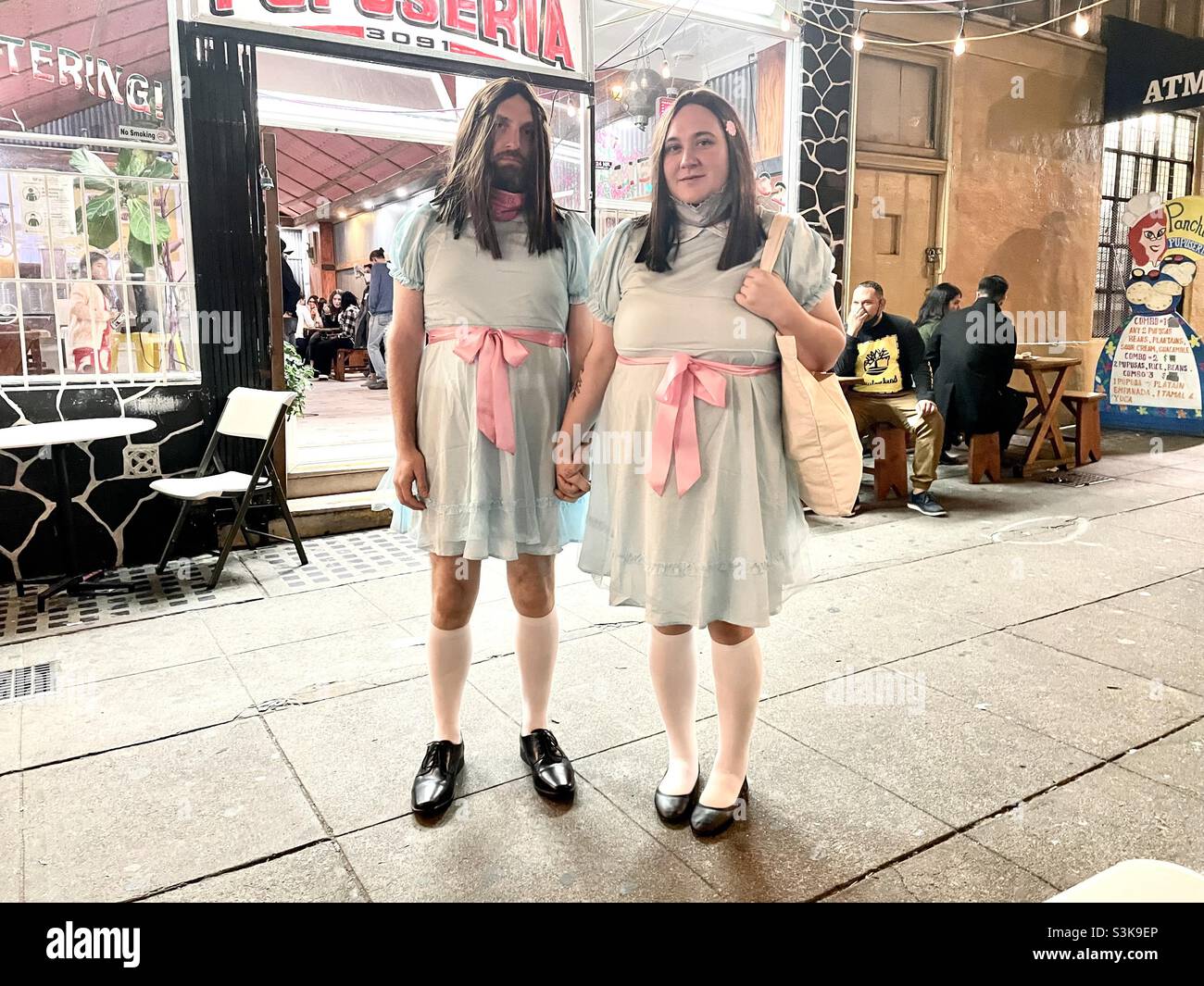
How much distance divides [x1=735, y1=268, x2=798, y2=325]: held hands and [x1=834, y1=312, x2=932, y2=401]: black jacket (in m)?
3.91

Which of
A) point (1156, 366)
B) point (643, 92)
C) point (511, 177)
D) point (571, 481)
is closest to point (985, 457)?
point (1156, 366)

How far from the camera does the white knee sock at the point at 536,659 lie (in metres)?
2.30

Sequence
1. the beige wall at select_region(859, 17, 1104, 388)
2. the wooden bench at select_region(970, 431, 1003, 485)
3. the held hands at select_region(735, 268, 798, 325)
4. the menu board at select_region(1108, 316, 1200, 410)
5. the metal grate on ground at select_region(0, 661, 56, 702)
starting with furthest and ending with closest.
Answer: the menu board at select_region(1108, 316, 1200, 410) < the beige wall at select_region(859, 17, 1104, 388) < the wooden bench at select_region(970, 431, 1003, 485) < the metal grate on ground at select_region(0, 661, 56, 702) < the held hands at select_region(735, 268, 798, 325)

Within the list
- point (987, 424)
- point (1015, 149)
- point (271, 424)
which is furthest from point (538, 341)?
point (1015, 149)

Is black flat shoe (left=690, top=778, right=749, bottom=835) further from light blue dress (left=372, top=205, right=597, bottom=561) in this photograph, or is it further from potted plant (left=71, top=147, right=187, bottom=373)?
potted plant (left=71, top=147, right=187, bottom=373)

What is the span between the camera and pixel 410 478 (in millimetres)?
2156

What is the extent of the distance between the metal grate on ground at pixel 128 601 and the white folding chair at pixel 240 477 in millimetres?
93

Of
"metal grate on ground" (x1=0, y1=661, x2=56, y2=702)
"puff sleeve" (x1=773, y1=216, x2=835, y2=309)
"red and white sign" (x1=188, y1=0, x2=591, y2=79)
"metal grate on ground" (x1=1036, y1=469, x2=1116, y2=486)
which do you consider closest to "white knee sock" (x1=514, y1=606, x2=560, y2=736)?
"puff sleeve" (x1=773, y1=216, x2=835, y2=309)

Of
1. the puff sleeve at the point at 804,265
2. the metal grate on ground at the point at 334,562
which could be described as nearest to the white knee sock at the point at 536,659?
the puff sleeve at the point at 804,265

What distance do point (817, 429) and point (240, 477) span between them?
3.26 meters

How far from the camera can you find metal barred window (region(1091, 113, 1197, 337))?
915 centimetres

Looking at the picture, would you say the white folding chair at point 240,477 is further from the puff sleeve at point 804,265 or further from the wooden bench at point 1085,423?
the wooden bench at point 1085,423

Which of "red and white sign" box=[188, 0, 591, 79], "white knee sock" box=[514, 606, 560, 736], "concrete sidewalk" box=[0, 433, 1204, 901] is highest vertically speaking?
"red and white sign" box=[188, 0, 591, 79]

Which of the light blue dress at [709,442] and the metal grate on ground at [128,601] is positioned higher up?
the light blue dress at [709,442]
